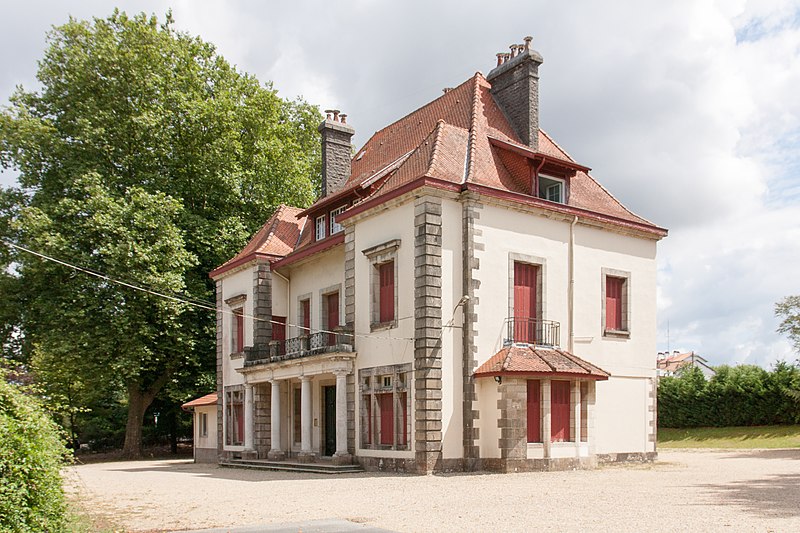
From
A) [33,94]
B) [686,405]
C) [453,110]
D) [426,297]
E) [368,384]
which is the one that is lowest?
[686,405]

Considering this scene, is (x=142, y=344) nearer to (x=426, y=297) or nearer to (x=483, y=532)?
(x=426, y=297)

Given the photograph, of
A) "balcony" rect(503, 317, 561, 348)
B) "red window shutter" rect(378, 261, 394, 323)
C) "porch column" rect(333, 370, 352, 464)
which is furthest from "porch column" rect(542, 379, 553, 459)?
"porch column" rect(333, 370, 352, 464)

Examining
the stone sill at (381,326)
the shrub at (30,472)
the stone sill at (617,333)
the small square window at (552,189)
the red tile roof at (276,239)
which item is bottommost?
the shrub at (30,472)

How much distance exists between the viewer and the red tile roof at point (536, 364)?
20156 mm

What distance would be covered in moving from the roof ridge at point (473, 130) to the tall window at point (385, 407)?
5675mm

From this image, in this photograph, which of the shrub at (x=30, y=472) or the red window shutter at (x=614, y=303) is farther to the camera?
the red window shutter at (x=614, y=303)

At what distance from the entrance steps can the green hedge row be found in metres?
22.6

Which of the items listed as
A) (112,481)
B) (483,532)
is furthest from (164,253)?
(483,532)

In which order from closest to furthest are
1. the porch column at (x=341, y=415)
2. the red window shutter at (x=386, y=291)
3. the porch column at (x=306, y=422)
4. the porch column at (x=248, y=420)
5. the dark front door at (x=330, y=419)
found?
the red window shutter at (x=386, y=291) < the porch column at (x=341, y=415) < the porch column at (x=306, y=422) < the dark front door at (x=330, y=419) < the porch column at (x=248, y=420)

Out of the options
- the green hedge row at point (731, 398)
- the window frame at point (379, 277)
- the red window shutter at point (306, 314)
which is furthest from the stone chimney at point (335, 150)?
the green hedge row at point (731, 398)

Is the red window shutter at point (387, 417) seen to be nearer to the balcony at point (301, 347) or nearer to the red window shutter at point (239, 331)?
the balcony at point (301, 347)

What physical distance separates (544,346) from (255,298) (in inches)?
456

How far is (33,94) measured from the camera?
35.7 m

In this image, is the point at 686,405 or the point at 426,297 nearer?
the point at 426,297
